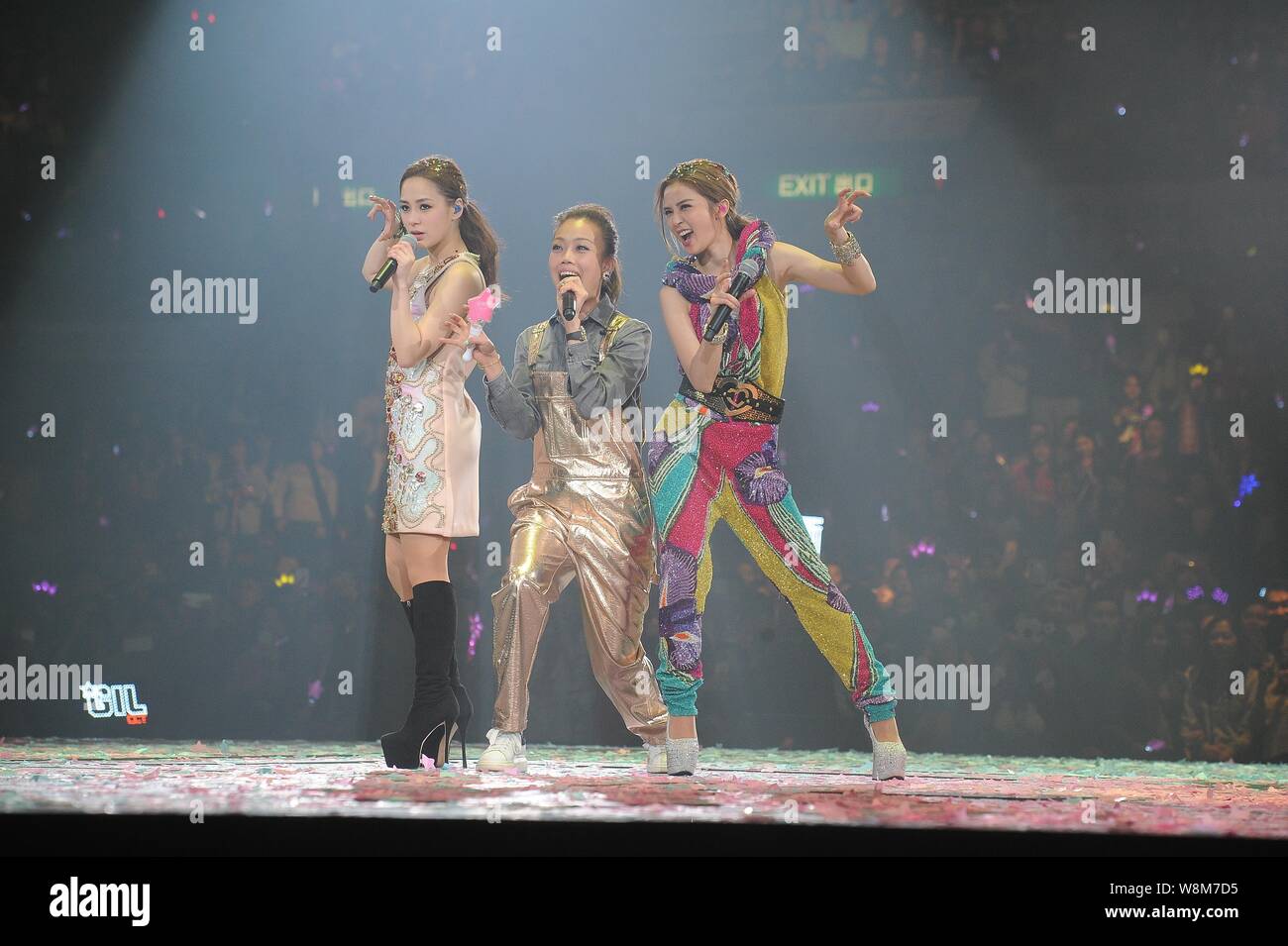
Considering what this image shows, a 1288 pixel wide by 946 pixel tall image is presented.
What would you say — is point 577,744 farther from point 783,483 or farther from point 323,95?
point 323,95

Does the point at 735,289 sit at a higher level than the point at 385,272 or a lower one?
lower

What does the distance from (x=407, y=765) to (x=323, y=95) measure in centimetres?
272

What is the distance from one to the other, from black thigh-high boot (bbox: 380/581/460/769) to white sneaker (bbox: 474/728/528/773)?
123 mm

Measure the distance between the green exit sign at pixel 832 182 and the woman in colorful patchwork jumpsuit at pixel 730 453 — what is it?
1.39 metres

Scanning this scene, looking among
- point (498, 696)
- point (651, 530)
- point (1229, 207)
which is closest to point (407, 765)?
point (498, 696)

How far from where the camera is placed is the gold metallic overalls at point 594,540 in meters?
3.85

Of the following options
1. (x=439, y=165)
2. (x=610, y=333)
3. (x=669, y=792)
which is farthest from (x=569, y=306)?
(x=669, y=792)

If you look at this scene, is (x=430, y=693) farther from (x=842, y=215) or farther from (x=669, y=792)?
(x=842, y=215)

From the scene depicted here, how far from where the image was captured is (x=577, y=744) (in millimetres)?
5109

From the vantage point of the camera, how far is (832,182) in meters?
5.07

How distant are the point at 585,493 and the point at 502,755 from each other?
78 centimetres

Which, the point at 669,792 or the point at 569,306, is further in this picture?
the point at 569,306

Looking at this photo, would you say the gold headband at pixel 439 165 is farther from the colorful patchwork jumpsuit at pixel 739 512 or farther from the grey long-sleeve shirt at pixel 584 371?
the colorful patchwork jumpsuit at pixel 739 512

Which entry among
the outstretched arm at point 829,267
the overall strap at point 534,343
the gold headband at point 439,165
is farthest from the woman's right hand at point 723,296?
the gold headband at point 439,165
